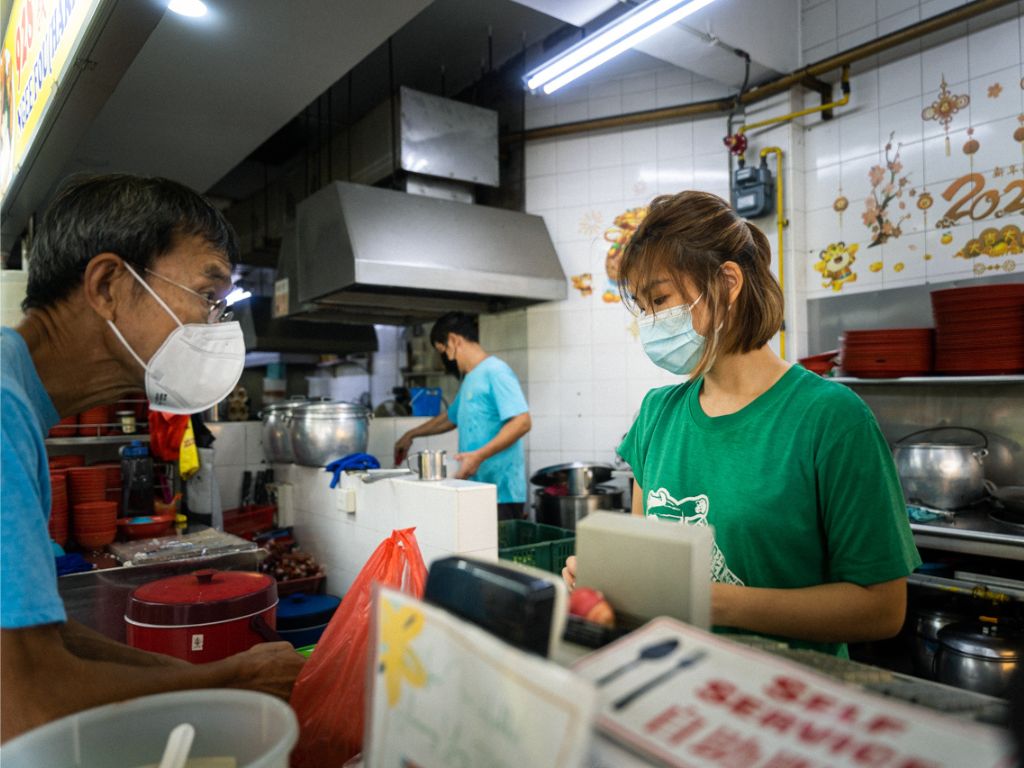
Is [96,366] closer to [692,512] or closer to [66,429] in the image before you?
[692,512]

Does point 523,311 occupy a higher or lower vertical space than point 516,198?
lower

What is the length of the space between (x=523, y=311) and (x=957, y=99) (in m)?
2.90

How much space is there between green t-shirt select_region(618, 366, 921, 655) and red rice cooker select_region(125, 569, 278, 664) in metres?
1.19

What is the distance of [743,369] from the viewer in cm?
133

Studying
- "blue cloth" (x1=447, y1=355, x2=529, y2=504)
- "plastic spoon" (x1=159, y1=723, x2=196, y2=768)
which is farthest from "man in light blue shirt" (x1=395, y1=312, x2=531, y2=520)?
"plastic spoon" (x1=159, y1=723, x2=196, y2=768)

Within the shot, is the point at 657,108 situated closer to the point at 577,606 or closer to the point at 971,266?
the point at 971,266

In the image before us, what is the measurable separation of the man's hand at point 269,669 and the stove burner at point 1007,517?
9.58 ft

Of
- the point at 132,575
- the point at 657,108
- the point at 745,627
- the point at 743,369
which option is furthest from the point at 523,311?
the point at 745,627

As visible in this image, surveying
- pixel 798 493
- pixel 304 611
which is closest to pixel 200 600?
pixel 304 611

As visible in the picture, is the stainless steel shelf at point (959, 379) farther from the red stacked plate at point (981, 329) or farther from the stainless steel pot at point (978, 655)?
the stainless steel pot at point (978, 655)

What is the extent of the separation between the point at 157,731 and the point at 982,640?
9.44 ft

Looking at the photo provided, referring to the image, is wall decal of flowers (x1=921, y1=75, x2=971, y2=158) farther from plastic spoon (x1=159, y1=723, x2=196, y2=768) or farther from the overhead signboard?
plastic spoon (x1=159, y1=723, x2=196, y2=768)

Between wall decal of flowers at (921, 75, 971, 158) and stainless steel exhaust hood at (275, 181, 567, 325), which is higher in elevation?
wall decal of flowers at (921, 75, 971, 158)

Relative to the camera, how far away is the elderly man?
0.76m
